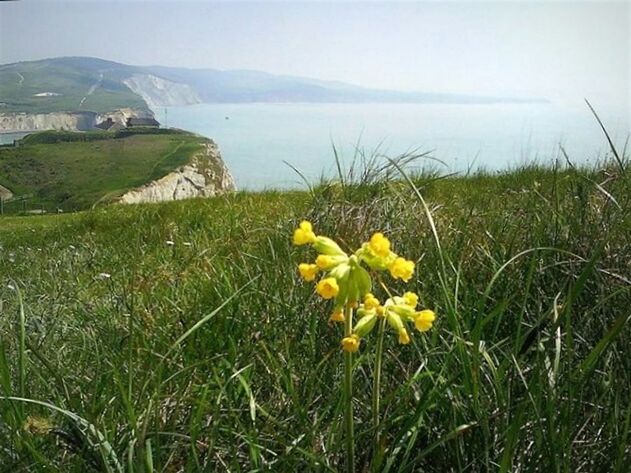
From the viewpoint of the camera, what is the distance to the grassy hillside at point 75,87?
53.0 feet

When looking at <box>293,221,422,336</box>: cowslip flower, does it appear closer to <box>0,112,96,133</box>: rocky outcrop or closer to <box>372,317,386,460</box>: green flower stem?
<box>372,317,386,460</box>: green flower stem

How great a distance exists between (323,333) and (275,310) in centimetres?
19

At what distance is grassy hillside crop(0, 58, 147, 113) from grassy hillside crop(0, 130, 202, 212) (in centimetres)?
139

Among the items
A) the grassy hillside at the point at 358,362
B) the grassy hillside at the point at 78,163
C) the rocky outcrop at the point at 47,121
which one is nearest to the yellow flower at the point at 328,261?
the grassy hillside at the point at 358,362

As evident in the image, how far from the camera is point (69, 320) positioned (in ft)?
6.95

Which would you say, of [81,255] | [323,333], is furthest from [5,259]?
[323,333]

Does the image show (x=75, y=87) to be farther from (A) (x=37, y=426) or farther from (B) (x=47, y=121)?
(A) (x=37, y=426)

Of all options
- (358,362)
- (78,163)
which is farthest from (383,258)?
(78,163)

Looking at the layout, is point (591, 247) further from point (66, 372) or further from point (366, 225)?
point (66, 372)

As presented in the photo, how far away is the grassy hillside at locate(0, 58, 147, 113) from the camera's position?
16.1m

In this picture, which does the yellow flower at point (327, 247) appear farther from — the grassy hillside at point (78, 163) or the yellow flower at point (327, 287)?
the grassy hillside at point (78, 163)

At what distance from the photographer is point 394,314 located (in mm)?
872

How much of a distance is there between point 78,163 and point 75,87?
3.86m

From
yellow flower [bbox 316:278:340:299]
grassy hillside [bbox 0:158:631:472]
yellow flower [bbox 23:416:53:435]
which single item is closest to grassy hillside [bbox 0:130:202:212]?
grassy hillside [bbox 0:158:631:472]
